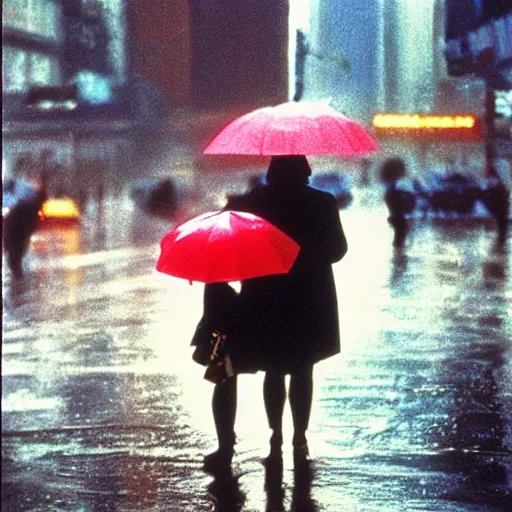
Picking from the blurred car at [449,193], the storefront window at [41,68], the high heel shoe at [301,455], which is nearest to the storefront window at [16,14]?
the storefront window at [41,68]

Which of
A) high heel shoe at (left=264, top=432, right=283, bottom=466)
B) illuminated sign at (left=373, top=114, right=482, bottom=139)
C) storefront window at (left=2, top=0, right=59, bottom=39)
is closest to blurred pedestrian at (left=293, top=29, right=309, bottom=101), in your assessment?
illuminated sign at (left=373, top=114, right=482, bottom=139)

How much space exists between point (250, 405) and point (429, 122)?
13.9 m

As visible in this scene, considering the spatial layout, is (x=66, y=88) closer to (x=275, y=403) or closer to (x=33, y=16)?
(x=33, y=16)

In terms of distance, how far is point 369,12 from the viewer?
1627 centimetres

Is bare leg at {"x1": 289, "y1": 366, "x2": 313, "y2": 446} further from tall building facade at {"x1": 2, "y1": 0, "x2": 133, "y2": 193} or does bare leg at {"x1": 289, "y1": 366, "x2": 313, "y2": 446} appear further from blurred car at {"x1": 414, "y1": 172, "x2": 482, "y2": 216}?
blurred car at {"x1": 414, "y1": 172, "x2": 482, "y2": 216}

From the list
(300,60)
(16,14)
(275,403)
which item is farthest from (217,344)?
(16,14)

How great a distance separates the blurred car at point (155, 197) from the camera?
70.6 feet

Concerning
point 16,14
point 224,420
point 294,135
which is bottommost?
point 224,420

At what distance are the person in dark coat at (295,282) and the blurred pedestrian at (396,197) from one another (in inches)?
501

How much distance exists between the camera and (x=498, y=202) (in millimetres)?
18828

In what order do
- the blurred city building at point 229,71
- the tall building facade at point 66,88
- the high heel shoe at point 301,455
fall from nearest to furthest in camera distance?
the high heel shoe at point 301,455, the blurred city building at point 229,71, the tall building facade at point 66,88

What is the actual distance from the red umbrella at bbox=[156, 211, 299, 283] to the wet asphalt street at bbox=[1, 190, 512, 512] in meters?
1.13

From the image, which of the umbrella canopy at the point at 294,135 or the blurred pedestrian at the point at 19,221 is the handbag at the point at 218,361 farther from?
the blurred pedestrian at the point at 19,221

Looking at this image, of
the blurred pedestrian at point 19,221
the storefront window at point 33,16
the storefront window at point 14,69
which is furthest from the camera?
the storefront window at point 14,69
